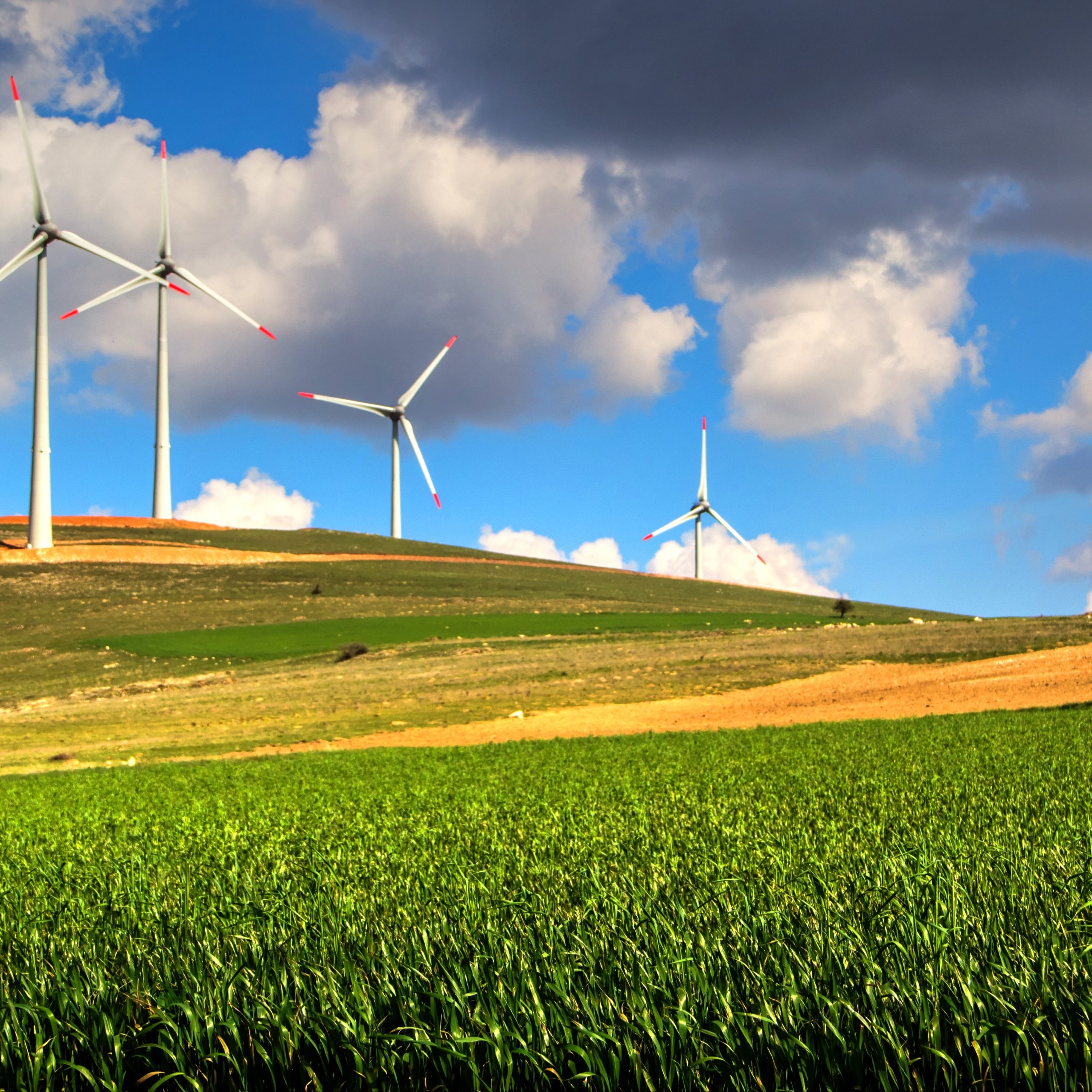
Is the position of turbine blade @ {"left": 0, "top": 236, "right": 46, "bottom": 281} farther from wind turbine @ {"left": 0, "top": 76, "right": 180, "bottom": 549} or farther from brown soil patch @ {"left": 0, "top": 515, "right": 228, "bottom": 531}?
brown soil patch @ {"left": 0, "top": 515, "right": 228, "bottom": 531}

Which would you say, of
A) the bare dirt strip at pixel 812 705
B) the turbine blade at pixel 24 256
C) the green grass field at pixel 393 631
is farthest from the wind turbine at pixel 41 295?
the bare dirt strip at pixel 812 705

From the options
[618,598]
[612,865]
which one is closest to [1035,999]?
[612,865]

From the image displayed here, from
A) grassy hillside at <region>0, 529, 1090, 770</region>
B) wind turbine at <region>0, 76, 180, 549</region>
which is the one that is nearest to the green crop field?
grassy hillside at <region>0, 529, 1090, 770</region>

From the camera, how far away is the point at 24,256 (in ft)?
256

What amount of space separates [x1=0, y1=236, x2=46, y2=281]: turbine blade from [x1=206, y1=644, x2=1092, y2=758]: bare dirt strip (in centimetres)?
6498

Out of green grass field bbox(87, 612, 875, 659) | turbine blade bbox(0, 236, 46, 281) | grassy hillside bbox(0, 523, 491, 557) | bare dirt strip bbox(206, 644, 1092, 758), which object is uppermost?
turbine blade bbox(0, 236, 46, 281)

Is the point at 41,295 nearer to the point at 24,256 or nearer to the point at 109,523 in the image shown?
the point at 24,256

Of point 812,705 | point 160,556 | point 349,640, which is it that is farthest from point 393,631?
point 160,556

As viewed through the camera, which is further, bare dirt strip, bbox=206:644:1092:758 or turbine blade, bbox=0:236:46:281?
turbine blade, bbox=0:236:46:281

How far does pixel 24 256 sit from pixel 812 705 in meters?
75.2

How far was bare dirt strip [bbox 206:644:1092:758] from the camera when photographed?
3353 cm

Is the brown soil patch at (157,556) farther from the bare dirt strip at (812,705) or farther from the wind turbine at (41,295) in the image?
the bare dirt strip at (812,705)

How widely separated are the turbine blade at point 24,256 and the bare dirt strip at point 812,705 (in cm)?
6498

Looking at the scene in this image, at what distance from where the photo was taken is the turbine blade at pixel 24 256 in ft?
255
